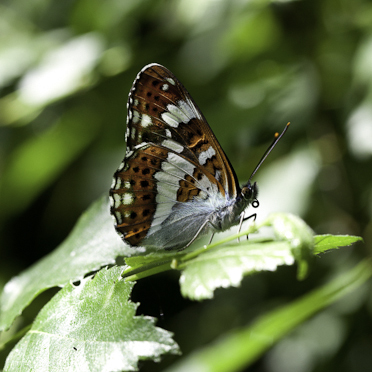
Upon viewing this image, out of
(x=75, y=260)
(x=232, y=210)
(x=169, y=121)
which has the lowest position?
(x=232, y=210)

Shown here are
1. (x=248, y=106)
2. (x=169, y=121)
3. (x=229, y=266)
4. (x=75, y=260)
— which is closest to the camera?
(x=229, y=266)

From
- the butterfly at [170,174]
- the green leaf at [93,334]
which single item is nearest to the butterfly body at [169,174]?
the butterfly at [170,174]

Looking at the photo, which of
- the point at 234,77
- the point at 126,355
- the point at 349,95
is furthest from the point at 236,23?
the point at 126,355

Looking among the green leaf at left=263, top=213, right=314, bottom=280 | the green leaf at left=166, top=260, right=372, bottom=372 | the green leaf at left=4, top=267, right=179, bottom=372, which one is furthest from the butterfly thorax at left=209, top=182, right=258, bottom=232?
the green leaf at left=4, top=267, right=179, bottom=372

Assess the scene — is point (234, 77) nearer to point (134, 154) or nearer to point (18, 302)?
point (134, 154)

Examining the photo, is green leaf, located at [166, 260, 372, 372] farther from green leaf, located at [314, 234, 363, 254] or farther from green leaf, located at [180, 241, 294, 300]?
green leaf, located at [180, 241, 294, 300]

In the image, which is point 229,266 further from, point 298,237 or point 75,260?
point 75,260

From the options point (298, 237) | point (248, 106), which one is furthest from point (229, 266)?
point (248, 106)
